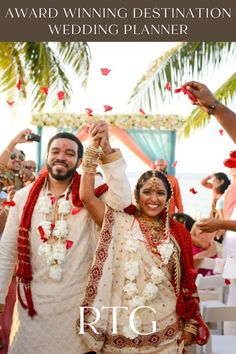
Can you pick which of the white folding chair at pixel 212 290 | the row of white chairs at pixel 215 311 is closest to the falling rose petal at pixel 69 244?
the row of white chairs at pixel 215 311

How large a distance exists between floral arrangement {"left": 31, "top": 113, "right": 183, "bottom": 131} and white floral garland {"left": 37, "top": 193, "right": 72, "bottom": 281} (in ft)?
29.7

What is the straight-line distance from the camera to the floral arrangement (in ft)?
42.9

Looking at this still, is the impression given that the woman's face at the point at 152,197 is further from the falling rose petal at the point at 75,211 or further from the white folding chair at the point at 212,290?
the white folding chair at the point at 212,290

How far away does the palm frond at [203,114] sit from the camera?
412 inches

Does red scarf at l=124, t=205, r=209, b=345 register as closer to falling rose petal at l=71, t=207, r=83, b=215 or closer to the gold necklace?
the gold necklace

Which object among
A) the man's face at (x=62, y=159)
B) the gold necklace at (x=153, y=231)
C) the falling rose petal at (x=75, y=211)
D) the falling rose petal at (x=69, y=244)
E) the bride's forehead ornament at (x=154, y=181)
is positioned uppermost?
the man's face at (x=62, y=159)

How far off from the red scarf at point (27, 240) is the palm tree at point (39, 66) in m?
6.18

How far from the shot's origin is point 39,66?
10.8 metres

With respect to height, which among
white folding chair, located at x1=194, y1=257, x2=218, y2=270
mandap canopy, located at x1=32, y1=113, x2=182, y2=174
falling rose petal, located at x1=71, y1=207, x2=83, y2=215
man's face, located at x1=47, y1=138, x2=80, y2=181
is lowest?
white folding chair, located at x1=194, y1=257, x2=218, y2=270

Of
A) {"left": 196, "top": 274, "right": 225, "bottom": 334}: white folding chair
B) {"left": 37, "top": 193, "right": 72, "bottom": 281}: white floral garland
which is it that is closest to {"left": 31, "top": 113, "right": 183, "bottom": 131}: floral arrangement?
{"left": 196, "top": 274, "right": 225, "bottom": 334}: white folding chair

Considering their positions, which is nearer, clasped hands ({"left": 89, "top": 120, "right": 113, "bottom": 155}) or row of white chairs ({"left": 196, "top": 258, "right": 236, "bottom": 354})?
clasped hands ({"left": 89, "top": 120, "right": 113, "bottom": 155})

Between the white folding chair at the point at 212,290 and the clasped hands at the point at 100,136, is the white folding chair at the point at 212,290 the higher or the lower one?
the lower one

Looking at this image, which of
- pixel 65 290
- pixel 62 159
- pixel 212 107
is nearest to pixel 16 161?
pixel 62 159

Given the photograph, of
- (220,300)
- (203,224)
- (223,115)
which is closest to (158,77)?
(220,300)
